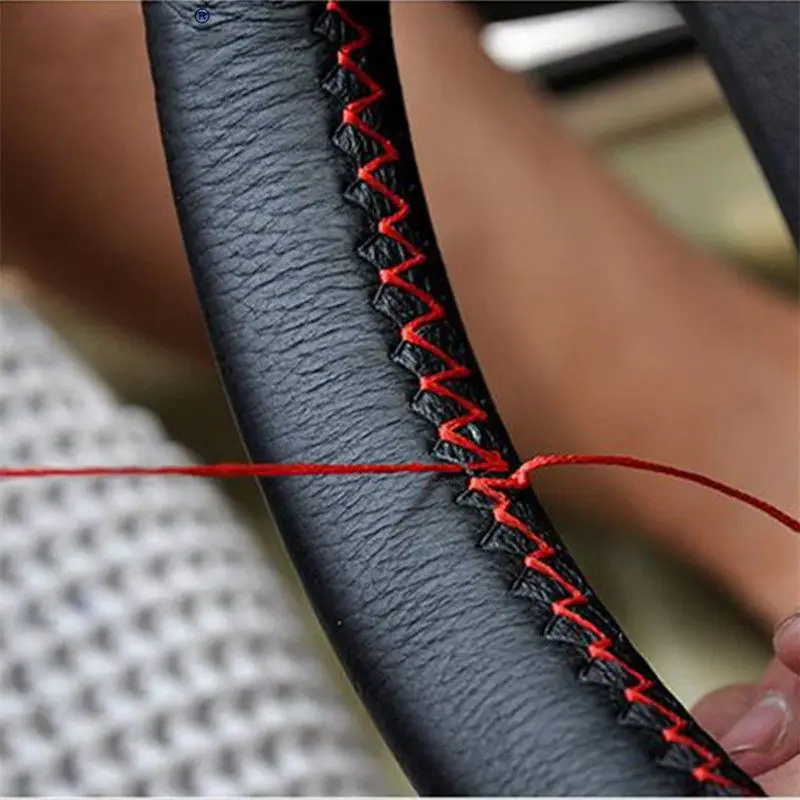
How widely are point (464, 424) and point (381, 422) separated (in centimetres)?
2

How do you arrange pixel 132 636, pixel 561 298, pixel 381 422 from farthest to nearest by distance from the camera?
1. pixel 561 298
2. pixel 132 636
3. pixel 381 422

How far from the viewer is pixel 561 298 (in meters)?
0.68

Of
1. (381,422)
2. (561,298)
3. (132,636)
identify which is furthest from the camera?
(561,298)

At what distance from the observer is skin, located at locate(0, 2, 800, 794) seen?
615 millimetres

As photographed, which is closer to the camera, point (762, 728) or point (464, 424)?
point (464, 424)

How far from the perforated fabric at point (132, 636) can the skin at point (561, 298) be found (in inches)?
5.9

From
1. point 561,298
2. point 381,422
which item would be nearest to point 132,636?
point 381,422

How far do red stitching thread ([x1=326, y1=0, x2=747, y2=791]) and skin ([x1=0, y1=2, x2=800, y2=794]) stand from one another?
0.27m

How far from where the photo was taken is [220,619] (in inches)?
17.0

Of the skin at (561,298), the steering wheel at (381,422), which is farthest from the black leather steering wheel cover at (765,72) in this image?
the skin at (561,298)

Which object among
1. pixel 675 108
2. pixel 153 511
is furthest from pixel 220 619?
pixel 675 108

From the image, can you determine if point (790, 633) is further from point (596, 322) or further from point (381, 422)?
point (596, 322)

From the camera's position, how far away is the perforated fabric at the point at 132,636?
401mm

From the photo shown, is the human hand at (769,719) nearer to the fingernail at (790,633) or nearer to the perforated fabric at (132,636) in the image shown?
the fingernail at (790,633)
